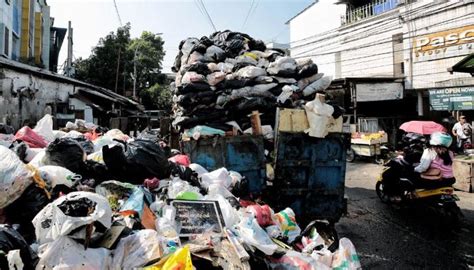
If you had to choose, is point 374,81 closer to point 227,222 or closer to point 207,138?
point 207,138

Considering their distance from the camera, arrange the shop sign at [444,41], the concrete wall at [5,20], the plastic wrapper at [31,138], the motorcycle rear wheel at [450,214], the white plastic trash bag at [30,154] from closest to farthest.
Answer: the white plastic trash bag at [30,154] < the plastic wrapper at [31,138] < the motorcycle rear wheel at [450,214] < the concrete wall at [5,20] < the shop sign at [444,41]

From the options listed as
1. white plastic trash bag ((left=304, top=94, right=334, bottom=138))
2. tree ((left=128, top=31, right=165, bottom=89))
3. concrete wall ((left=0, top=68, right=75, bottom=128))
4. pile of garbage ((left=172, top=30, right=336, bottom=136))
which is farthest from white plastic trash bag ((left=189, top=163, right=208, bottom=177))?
tree ((left=128, top=31, right=165, bottom=89))

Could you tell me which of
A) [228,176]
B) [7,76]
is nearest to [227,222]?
[228,176]

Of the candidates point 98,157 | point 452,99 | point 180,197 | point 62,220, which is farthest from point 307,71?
point 452,99

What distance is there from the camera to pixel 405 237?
4.88 meters

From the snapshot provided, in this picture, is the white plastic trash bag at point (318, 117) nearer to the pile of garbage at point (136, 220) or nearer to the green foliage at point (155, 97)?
the pile of garbage at point (136, 220)

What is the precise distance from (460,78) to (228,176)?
12.5 metres

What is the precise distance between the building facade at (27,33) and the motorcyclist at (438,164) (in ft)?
44.6

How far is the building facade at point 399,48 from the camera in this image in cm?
1375

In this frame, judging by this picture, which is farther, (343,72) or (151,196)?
(343,72)

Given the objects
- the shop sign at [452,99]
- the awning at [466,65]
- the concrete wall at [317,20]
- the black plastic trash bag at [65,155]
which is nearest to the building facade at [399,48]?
the shop sign at [452,99]

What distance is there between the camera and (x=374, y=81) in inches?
604

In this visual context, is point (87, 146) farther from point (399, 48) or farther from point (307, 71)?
point (399, 48)

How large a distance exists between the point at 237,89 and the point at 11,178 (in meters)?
2.87
